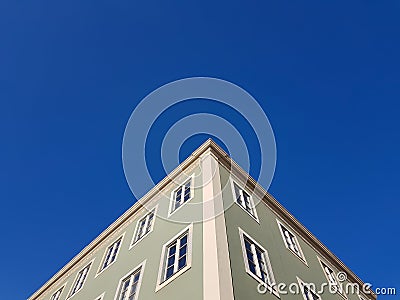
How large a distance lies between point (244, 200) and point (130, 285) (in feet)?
22.9

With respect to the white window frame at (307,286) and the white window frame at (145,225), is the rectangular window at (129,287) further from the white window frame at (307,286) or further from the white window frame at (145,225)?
the white window frame at (307,286)

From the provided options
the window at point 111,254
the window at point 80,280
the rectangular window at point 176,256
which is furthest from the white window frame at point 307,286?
the window at point 80,280

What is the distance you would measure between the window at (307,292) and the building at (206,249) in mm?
69

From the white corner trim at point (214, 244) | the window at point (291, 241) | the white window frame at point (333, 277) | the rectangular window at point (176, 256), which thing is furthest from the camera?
the white window frame at point (333, 277)

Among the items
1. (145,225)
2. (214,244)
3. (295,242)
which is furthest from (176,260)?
(295,242)

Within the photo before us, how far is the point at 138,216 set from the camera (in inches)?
776

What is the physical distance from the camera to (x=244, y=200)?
53.1 ft

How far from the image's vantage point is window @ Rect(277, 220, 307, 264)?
55.3 feet

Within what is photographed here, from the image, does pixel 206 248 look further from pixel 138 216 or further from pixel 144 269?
pixel 138 216

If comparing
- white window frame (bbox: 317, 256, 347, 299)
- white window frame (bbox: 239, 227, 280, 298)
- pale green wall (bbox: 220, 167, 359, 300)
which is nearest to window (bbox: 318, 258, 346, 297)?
white window frame (bbox: 317, 256, 347, 299)

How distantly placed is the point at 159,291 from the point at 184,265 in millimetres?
1272

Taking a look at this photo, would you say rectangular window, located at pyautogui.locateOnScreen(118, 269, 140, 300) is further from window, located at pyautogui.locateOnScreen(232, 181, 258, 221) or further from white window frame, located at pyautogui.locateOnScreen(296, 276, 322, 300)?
white window frame, located at pyautogui.locateOnScreen(296, 276, 322, 300)

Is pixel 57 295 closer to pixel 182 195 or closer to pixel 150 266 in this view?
pixel 150 266

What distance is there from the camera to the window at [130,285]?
12.6 m
